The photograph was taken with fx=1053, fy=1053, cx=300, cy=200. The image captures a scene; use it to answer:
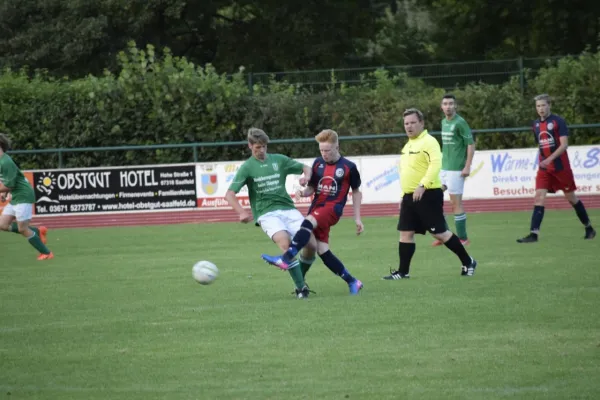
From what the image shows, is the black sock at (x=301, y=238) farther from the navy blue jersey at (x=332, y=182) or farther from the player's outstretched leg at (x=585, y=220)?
the player's outstretched leg at (x=585, y=220)

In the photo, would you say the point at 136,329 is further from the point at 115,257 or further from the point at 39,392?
the point at 115,257

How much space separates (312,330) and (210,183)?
14659 mm

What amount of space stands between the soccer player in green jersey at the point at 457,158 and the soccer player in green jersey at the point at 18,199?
6000 mm

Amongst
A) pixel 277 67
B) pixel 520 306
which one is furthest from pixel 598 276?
pixel 277 67

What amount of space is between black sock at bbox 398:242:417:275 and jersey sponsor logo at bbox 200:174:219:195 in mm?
11610

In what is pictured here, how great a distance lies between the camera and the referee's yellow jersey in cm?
1103

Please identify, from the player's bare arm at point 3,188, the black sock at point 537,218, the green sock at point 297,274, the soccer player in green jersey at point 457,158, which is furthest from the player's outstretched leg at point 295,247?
the player's bare arm at point 3,188

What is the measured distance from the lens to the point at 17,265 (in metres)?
15.2

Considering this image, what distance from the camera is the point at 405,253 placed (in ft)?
37.1

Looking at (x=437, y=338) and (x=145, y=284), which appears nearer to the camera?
(x=437, y=338)

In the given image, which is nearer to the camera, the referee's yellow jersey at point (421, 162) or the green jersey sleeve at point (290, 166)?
the green jersey sleeve at point (290, 166)

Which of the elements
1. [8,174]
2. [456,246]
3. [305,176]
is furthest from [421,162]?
[8,174]

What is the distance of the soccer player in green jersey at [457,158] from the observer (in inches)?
592

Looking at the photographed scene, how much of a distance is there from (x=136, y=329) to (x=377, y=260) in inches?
216
